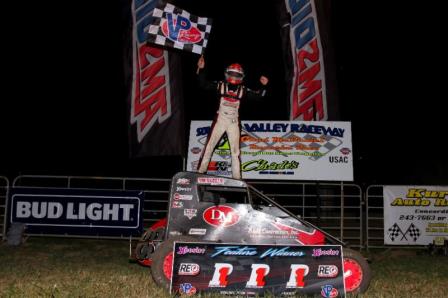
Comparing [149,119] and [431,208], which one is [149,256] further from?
[431,208]

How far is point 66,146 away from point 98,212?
27403mm

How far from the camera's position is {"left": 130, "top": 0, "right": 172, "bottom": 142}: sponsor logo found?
1136cm

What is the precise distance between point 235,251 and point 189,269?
63cm

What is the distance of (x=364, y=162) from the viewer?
1628 inches

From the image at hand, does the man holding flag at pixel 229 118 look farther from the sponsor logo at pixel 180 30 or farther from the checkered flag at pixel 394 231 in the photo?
the checkered flag at pixel 394 231

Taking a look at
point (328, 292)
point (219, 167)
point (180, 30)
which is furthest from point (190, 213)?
point (219, 167)

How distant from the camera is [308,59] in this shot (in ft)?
39.2

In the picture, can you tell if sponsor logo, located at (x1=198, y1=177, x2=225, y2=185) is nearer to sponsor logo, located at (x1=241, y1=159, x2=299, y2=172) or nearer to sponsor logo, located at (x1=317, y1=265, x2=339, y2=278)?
sponsor logo, located at (x1=317, y1=265, x2=339, y2=278)

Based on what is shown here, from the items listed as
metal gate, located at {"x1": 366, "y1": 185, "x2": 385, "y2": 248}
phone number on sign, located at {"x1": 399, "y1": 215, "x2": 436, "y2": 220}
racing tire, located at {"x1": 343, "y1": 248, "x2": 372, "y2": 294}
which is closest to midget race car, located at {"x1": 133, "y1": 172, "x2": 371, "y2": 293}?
racing tire, located at {"x1": 343, "y1": 248, "x2": 372, "y2": 294}

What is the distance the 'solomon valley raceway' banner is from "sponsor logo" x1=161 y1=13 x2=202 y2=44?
2541 mm

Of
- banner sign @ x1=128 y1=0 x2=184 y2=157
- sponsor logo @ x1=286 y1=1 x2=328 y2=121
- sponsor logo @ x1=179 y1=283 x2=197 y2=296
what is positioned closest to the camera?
sponsor logo @ x1=179 y1=283 x2=197 y2=296

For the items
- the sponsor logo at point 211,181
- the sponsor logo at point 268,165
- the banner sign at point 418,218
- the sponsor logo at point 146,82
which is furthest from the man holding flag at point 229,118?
the banner sign at point 418,218

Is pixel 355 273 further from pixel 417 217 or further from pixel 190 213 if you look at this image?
pixel 417 217

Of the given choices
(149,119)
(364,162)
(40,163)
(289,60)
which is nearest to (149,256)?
(149,119)
